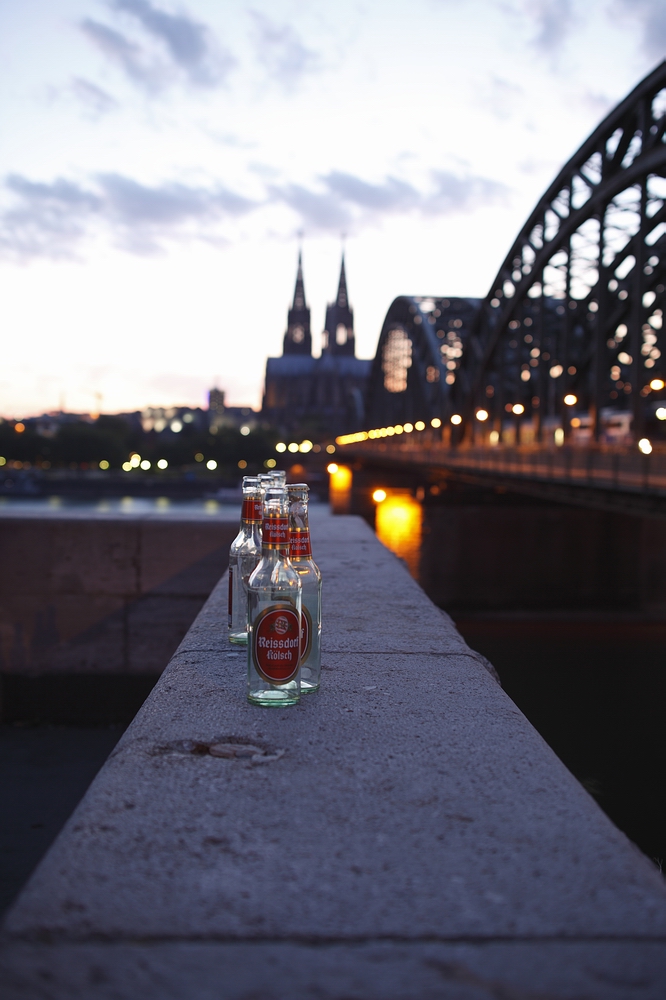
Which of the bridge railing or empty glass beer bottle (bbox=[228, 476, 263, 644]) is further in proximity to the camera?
the bridge railing

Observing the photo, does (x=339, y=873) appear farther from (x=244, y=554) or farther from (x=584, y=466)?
(x=584, y=466)

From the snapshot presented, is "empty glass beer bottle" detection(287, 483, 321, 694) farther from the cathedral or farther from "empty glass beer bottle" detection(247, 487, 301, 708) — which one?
the cathedral

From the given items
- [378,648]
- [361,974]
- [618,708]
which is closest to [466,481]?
[618,708]

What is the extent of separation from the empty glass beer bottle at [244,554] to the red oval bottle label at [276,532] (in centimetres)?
63

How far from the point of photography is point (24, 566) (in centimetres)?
853

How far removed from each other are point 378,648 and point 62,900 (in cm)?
195

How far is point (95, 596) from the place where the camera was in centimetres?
856

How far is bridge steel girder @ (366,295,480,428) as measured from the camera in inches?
2229

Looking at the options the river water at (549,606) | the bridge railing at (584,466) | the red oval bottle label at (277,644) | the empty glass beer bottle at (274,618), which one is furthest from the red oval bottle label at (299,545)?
the bridge railing at (584,466)

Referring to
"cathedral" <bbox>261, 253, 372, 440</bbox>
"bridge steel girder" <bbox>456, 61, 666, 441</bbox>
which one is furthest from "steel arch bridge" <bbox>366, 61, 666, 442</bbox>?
"cathedral" <bbox>261, 253, 372, 440</bbox>

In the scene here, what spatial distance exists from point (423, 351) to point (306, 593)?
61546 mm

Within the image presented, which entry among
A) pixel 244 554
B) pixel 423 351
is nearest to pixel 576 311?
pixel 423 351

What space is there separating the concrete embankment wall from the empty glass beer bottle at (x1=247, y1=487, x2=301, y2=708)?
6.00 m

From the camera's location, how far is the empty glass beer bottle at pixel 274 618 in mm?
2365
